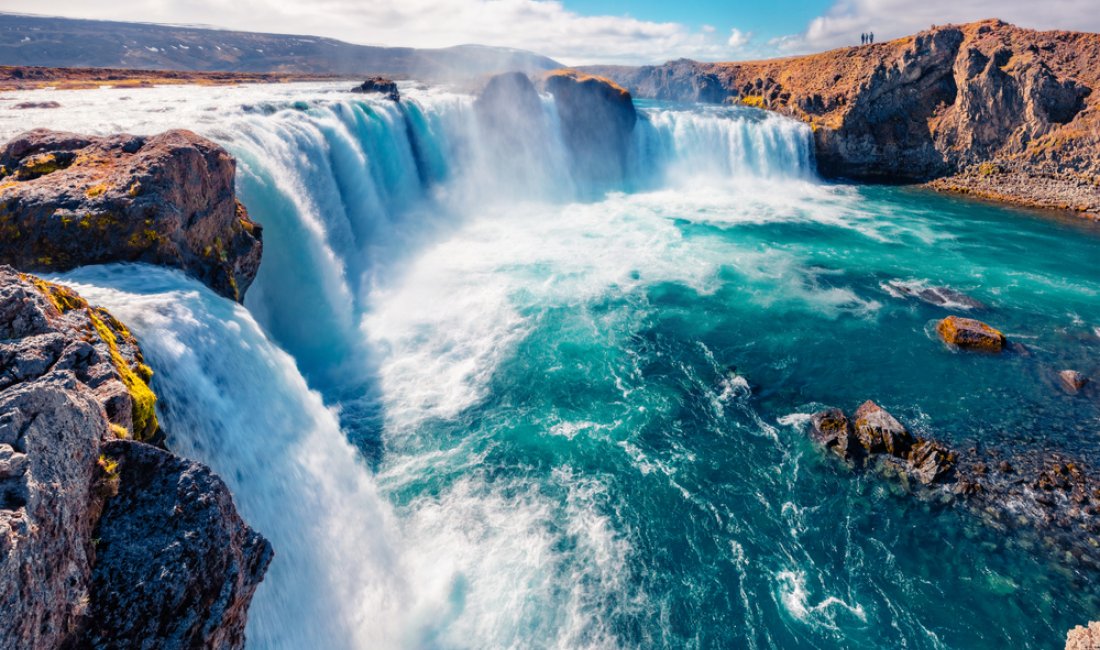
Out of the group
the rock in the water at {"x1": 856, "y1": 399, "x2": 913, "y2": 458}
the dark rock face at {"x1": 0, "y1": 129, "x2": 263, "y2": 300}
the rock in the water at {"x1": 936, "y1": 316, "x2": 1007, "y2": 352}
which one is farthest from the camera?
the rock in the water at {"x1": 936, "y1": 316, "x2": 1007, "y2": 352}

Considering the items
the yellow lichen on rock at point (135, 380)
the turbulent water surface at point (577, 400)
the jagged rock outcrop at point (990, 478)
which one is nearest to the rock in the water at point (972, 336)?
the turbulent water surface at point (577, 400)

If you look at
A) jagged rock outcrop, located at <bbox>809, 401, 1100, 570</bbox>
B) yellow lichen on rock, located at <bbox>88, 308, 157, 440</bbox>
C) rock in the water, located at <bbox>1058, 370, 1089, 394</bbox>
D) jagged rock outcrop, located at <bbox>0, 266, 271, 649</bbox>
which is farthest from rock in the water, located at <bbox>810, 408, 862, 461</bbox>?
yellow lichen on rock, located at <bbox>88, 308, 157, 440</bbox>

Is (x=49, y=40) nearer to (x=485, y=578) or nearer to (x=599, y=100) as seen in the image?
(x=599, y=100)

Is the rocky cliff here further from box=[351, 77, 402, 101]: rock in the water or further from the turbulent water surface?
box=[351, 77, 402, 101]: rock in the water

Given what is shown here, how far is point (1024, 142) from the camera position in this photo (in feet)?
139

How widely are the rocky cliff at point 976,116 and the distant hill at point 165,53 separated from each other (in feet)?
256

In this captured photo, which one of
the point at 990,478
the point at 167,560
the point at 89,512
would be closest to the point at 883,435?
the point at 990,478

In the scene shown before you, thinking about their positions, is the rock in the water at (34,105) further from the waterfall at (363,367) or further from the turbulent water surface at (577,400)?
the waterfall at (363,367)

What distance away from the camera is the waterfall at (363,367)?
8.82m

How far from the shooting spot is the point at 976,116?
1742 inches

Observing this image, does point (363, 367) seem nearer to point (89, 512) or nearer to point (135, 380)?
point (135, 380)

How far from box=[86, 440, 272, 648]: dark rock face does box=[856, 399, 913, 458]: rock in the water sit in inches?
634

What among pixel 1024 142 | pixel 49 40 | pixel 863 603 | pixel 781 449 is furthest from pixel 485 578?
pixel 49 40

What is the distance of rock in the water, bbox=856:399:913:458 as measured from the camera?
14.7m
